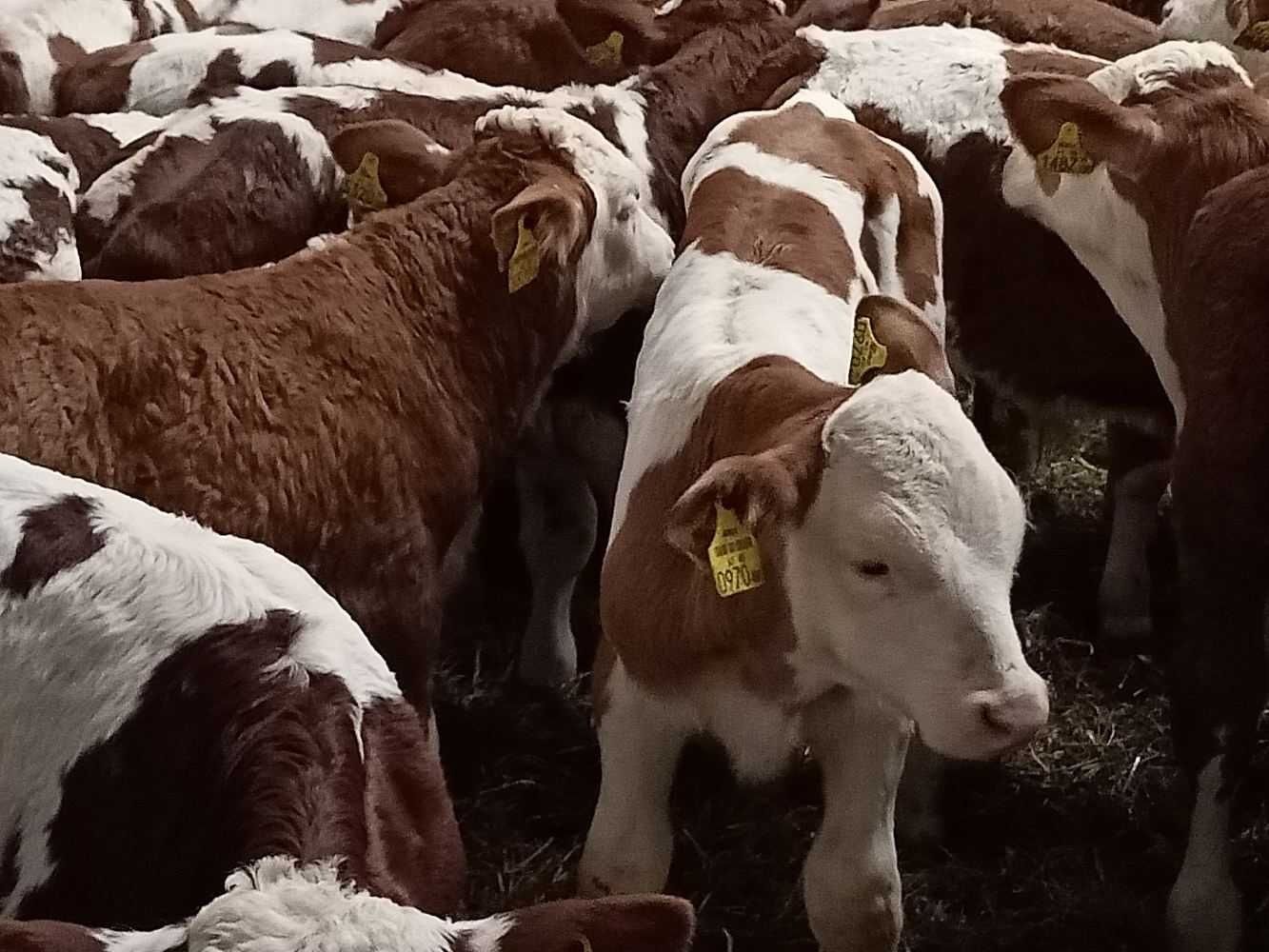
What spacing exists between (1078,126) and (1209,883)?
52.7 inches

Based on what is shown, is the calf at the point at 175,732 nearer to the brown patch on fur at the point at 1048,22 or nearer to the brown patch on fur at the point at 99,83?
the brown patch on fur at the point at 99,83

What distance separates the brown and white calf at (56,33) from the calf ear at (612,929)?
3327 millimetres

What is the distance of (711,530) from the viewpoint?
2.04 meters

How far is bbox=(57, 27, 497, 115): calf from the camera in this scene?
4.04 metres

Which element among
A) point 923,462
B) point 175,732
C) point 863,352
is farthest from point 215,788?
point 863,352

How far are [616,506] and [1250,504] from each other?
946 mm

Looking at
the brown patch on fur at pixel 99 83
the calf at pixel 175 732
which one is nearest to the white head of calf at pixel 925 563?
the calf at pixel 175 732

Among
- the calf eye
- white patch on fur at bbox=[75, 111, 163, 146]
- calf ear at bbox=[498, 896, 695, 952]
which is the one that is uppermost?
calf ear at bbox=[498, 896, 695, 952]

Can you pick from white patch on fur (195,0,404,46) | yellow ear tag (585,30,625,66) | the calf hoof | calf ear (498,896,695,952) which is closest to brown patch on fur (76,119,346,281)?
the calf hoof

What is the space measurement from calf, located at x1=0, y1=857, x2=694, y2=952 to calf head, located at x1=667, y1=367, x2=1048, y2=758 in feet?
1.97

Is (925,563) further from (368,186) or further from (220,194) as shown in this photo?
(220,194)

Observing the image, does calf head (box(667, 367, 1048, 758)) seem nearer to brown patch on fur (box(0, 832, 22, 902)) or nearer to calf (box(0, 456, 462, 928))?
calf (box(0, 456, 462, 928))

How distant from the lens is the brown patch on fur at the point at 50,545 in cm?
199

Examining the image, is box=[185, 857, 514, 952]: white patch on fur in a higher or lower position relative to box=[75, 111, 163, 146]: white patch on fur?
higher
